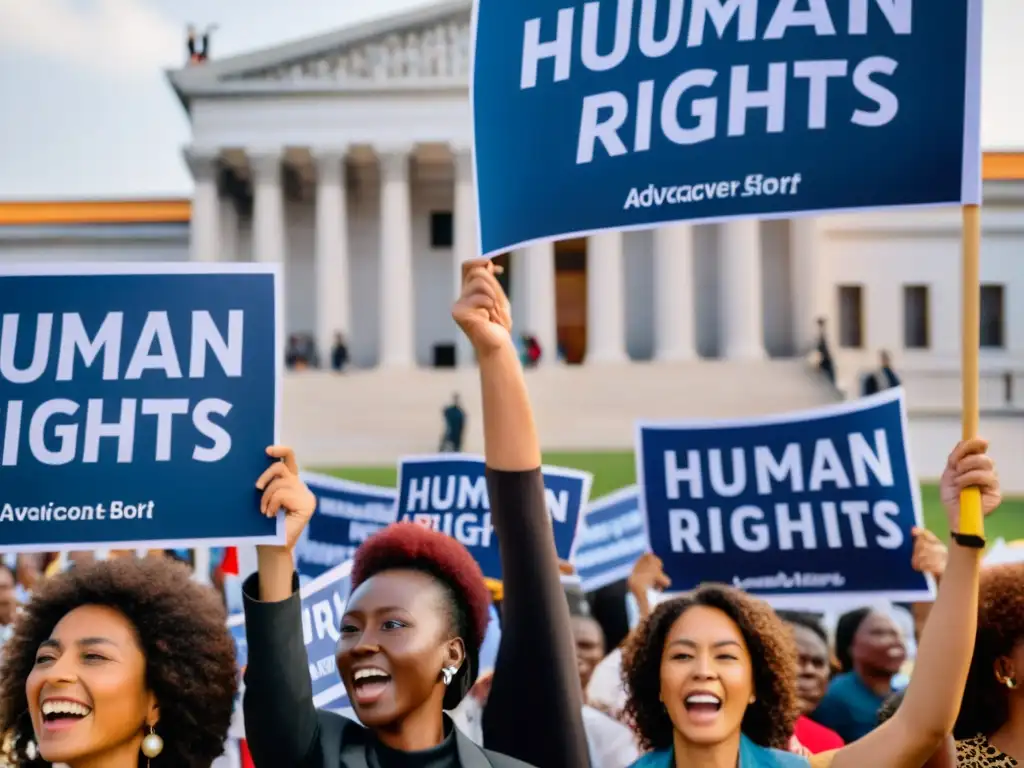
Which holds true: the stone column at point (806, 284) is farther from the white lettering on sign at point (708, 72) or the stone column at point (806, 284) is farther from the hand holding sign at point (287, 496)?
the hand holding sign at point (287, 496)

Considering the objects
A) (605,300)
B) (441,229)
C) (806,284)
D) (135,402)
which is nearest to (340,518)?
(135,402)

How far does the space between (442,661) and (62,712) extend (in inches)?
32.3

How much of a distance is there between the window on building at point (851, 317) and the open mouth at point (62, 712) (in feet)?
136

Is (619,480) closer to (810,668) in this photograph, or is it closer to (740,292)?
(740,292)

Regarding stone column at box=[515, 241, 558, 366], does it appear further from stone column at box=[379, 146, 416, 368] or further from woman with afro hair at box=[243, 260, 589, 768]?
woman with afro hair at box=[243, 260, 589, 768]

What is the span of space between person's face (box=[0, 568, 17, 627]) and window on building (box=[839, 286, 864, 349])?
37307 mm

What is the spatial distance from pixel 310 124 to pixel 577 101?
38993mm

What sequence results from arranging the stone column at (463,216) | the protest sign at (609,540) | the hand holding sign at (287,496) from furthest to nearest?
the stone column at (463,216) → the protest sign at (609,540) → the hand holding sign at (287,496)

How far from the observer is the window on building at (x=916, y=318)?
4306 cm

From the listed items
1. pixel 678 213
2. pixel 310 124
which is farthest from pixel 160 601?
pixel 310 124

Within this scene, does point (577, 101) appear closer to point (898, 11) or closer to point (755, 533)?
point (898, 11)

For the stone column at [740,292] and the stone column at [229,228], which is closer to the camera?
the stone column at [740,292]

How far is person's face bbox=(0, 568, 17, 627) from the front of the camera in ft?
25.8

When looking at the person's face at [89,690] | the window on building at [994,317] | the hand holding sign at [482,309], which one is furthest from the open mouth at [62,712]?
the window on building at [994,317]
